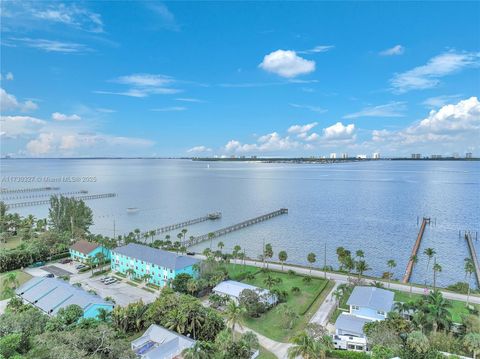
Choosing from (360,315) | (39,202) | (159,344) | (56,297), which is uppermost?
(56,297)

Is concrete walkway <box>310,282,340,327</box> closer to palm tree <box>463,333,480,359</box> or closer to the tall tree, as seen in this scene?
palm tree <box>463,333,480,359</box>

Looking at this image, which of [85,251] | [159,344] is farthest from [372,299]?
[85,251]

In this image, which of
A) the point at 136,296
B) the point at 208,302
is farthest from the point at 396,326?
the point at 136,296

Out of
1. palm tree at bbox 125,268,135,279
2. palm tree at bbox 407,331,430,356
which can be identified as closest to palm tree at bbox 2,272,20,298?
palm tree at bbox 125,268,135,279

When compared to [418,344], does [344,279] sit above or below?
below

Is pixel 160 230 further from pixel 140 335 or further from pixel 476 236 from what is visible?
pixel 476 236

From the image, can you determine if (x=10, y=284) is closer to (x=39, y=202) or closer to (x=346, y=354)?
(x=346, y=354)

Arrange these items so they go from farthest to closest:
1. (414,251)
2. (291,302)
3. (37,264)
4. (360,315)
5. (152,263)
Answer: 1. (414,251)
2. (37,264)
3. (152,263)
4. (291,302)
5. (360,315)
